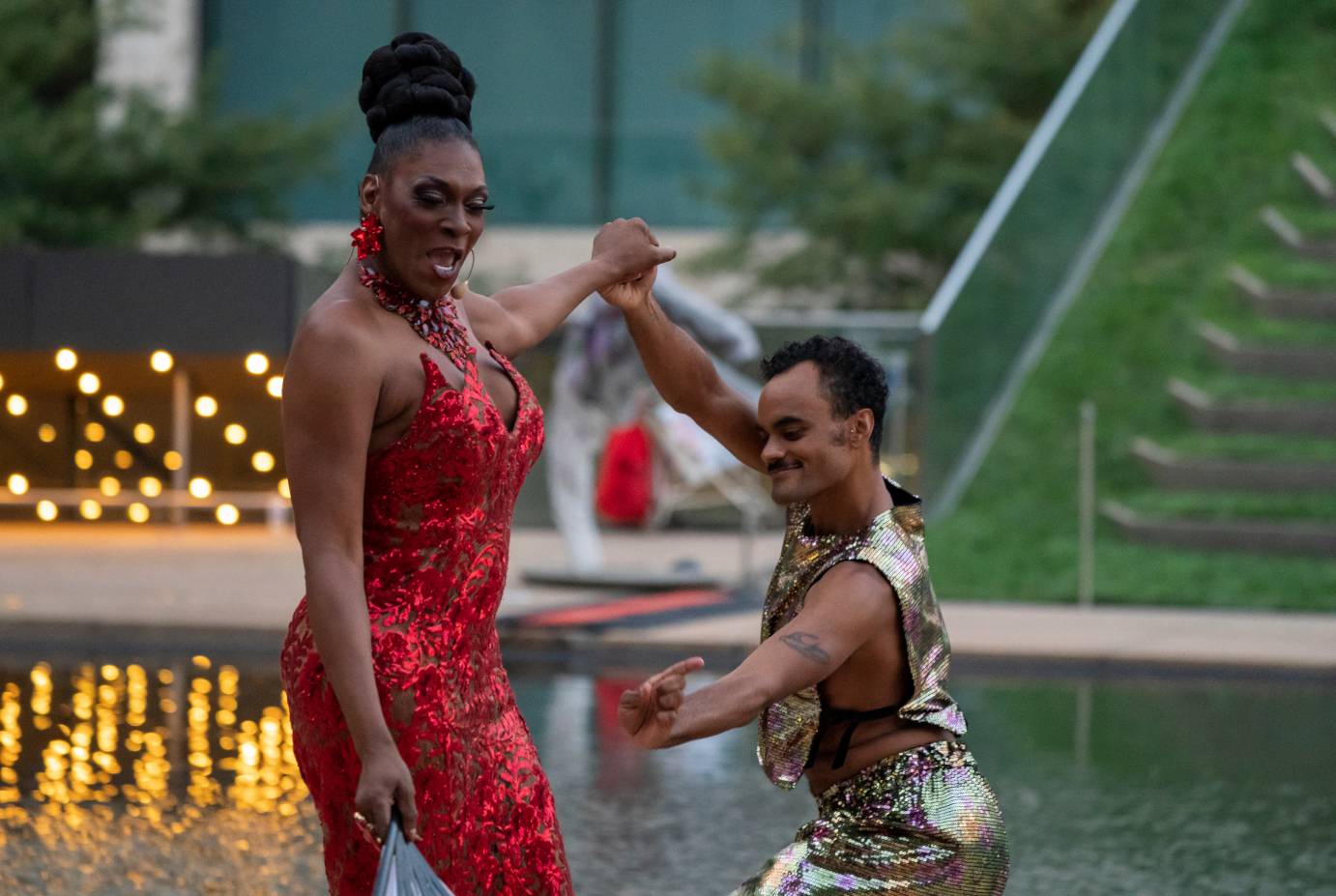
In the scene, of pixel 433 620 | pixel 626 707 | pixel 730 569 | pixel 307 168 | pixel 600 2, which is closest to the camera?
pixel 626 707

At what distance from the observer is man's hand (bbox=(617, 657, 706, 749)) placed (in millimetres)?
3027

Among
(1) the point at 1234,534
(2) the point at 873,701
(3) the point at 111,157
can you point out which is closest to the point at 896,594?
(2) the point at 873,701

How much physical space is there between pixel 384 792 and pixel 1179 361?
52.3ft

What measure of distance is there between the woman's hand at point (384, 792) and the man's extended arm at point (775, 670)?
1.08 feet

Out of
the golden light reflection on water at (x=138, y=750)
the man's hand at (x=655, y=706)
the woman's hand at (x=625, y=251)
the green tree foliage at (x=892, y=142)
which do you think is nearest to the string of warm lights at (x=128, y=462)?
the golden light reflection on water at (x=138, y=750)

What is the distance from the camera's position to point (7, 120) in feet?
85.1

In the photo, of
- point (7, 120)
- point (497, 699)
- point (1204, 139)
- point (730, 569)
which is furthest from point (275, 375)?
point (497, 699)

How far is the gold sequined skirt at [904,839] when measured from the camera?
342 cm

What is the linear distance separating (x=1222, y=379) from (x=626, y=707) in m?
15.6

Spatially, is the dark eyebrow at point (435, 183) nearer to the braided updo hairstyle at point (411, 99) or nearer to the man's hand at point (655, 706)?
the braided updo hairstyle at point (411, 99)

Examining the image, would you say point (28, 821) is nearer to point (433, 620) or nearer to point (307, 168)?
point (433, 620)

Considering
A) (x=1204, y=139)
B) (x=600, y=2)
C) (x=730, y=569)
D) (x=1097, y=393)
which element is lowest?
(x=730, y=569)

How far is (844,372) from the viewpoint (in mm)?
3557

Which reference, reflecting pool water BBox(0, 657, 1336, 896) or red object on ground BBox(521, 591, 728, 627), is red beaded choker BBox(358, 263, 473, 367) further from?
red object on ground BBox(521, 591, 728, 627)
